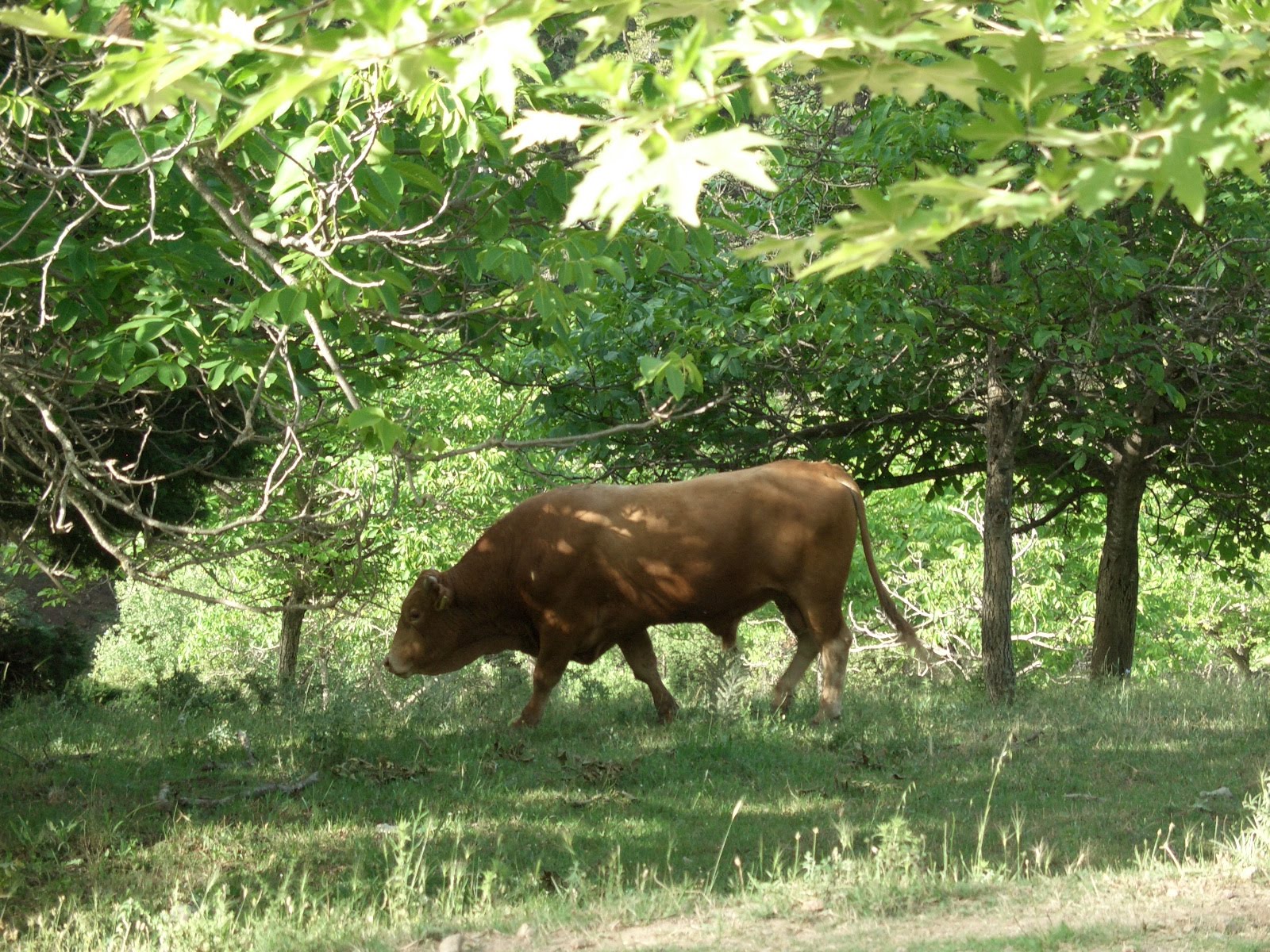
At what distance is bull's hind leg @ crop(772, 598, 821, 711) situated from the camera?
1106 centimetres

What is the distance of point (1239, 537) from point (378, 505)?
1565 centimetres

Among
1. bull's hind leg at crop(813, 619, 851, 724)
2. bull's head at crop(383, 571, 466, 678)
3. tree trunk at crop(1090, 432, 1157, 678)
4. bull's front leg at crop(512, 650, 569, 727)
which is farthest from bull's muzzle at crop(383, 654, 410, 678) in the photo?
tree trunk at crop(1090, 432, 1157, 678)

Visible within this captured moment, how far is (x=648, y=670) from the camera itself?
10883 mm

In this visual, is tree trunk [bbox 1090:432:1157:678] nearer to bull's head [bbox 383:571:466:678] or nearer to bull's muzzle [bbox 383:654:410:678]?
bull's head [bbox 383:571:466:678]

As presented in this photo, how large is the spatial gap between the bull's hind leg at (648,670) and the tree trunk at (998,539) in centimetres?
333

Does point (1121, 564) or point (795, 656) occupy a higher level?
point (795, 656)

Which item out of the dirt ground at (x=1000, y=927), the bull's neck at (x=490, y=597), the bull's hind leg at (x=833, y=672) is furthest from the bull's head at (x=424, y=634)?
the dirt ground at (x=1000, y=927)

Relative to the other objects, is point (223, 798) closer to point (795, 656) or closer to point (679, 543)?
point (679, 543)

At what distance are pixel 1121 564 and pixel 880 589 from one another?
5095 mm

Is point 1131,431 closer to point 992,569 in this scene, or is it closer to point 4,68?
point 992,569

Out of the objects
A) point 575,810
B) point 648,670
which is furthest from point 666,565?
point 575,810

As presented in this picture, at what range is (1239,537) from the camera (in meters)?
16.5

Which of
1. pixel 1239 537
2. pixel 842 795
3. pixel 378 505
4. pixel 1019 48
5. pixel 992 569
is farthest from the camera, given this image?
pixel 378 505

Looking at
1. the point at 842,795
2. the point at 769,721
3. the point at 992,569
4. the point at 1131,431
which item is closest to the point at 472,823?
the point at 842,795
